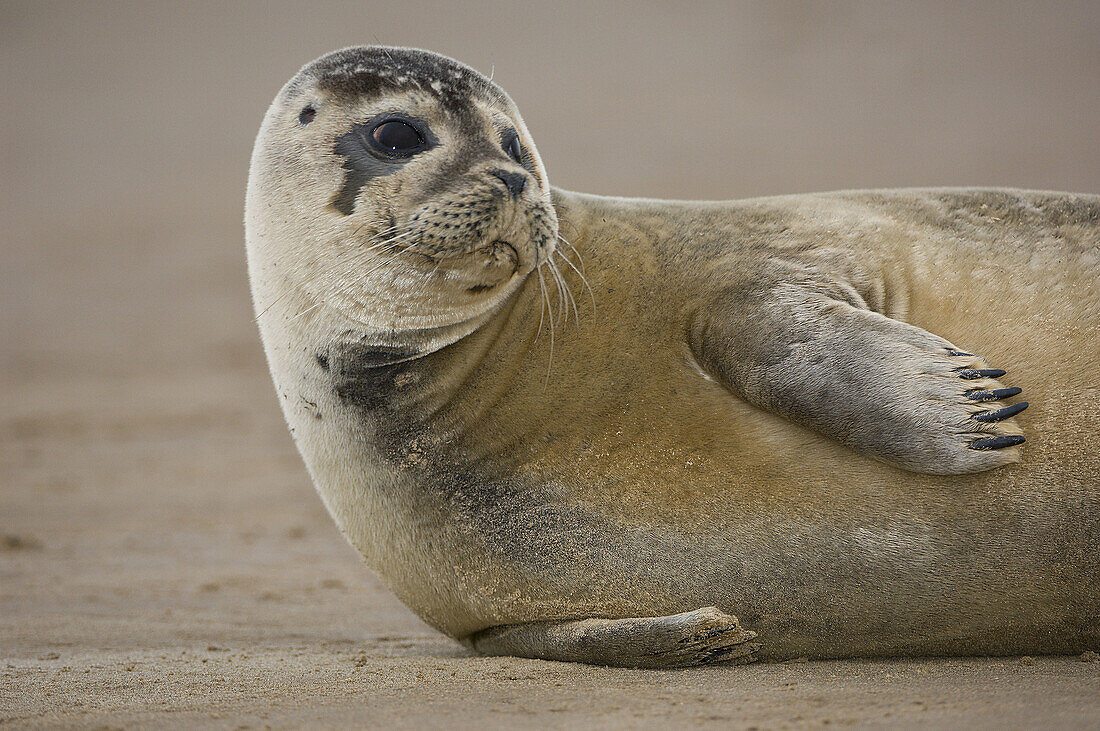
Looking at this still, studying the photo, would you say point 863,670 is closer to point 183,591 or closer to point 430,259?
point 430,259

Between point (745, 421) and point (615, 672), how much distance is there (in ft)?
2.29

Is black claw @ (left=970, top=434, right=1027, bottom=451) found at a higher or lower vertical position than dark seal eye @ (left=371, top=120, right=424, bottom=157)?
lower

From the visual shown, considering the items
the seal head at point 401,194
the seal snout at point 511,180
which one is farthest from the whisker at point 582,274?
the seal snout at point 511,180

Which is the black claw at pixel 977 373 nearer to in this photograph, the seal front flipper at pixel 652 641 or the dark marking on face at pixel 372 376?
the seal front flipper at pixel 652 641

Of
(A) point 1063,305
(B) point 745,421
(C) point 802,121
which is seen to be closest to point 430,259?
(B) point 745,421

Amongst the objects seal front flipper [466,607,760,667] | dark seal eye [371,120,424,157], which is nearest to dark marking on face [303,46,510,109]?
dark seal eye [371,120,424,157]

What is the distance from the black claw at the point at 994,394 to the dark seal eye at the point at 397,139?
4.85 feet

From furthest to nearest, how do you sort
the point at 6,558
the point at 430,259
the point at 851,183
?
the point at 851,183 < the point at 6,558 < the point at 430,259

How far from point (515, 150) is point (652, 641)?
135 centimetres

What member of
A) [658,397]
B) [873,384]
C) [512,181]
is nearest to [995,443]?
[873,384]

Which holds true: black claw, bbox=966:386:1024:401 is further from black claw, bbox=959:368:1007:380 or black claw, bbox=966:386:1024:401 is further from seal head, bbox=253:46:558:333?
seal head, bbox=253:46:558:333

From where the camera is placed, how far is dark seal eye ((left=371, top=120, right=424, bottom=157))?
9.16 feet

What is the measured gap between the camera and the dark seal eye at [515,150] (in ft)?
9.68

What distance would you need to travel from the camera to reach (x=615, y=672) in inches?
103
